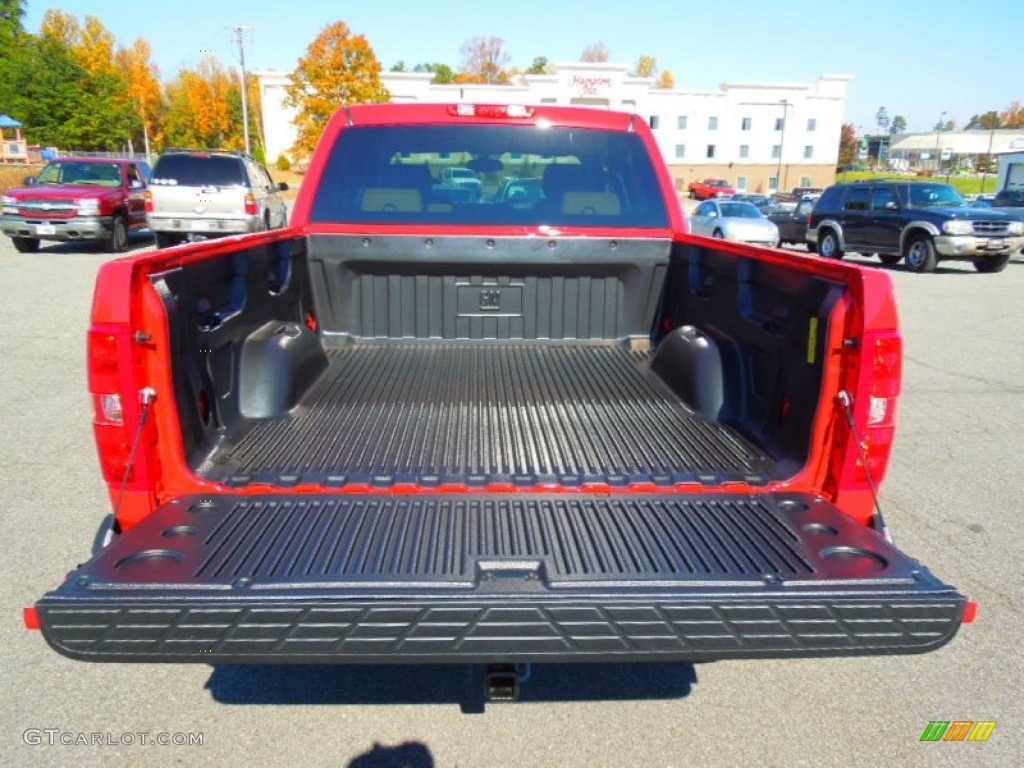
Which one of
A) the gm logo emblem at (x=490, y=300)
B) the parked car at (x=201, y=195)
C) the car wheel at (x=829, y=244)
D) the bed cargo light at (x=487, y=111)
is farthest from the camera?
the car wheel at (x=829, y=244)

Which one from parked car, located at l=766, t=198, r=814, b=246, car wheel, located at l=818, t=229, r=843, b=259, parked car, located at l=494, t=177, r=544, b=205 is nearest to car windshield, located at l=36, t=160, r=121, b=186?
parked car, located at l=494, t=177, r=544, b=205

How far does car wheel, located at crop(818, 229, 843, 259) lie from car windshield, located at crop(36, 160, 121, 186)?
17510 mm

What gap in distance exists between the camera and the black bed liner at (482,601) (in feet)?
5.94

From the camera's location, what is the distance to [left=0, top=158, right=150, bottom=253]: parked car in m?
16.1

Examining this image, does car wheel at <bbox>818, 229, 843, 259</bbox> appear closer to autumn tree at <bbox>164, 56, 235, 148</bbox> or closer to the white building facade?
the white building facade

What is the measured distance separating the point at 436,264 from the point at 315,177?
0.82m

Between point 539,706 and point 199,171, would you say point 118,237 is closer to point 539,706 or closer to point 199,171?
point 199,171

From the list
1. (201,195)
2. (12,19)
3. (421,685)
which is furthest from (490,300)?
(12,19)

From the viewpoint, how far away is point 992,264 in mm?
17906

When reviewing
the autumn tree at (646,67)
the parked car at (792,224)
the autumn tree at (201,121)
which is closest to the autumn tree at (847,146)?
the autumn tree at (646,67)

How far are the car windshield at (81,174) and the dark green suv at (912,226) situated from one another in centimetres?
1754

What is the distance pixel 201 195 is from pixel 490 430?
1455 cm

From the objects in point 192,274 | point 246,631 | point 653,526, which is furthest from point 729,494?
point 192,274

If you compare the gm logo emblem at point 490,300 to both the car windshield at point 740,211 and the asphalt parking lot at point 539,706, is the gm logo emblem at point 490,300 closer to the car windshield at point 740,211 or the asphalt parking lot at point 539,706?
the asphalt parking lot at point 539,706
